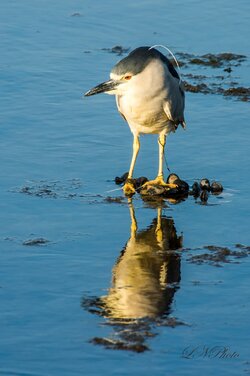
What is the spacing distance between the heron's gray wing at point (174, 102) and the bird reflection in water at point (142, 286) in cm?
118

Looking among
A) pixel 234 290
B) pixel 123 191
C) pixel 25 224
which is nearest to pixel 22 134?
pixel 123 191

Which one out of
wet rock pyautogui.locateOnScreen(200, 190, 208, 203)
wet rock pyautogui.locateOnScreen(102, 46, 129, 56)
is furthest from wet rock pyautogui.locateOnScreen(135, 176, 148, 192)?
wet rock pyautogui.locateOnScreen(102, 46, 129, 56)

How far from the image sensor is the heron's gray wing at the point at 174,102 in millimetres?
10617

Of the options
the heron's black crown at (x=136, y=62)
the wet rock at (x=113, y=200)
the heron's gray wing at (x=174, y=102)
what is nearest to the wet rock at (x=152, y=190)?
the wet rock at (x=113, y=200)

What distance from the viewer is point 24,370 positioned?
7012 mm

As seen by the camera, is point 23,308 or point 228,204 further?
point 228,204

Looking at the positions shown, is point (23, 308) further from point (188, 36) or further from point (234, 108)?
point (188, 36)

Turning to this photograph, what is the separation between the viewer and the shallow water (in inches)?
291

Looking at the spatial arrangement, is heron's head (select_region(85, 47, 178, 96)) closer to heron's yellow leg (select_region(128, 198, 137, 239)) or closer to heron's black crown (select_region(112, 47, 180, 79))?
heron's black crown (select_region(112, 47, 180, 79))

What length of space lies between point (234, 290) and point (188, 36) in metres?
7.80

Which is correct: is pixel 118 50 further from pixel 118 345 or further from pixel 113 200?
pixel 118 345

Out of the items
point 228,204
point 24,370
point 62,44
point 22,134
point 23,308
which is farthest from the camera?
point 62,44

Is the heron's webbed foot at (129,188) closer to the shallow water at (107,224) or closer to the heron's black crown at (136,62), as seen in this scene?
the shallow water at (107,224)

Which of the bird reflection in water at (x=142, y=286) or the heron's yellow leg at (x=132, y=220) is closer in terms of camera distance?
the bird reflection in water at (x=142, y=286)
